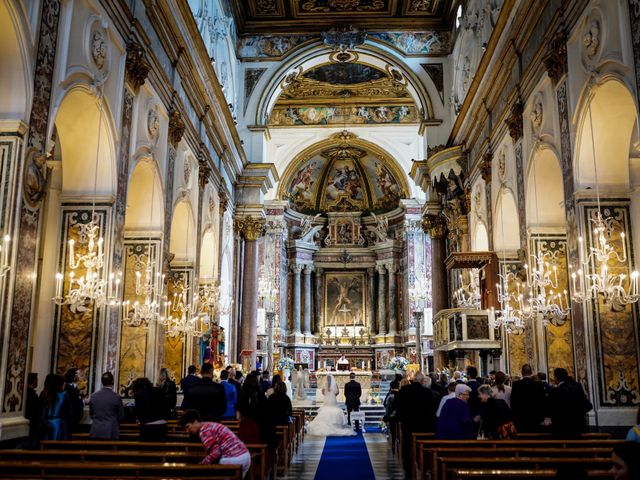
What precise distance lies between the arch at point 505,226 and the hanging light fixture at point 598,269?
535 cm

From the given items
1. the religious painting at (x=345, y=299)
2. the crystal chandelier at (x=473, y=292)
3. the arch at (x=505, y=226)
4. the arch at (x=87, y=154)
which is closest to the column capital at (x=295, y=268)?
the religious painting at (x=345, y=299)

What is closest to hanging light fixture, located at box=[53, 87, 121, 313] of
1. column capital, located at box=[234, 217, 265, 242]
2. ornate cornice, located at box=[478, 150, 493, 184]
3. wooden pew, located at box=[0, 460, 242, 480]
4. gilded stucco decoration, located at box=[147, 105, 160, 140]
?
gilded stucco decoration, located at box=[147, 105, 160, 140]

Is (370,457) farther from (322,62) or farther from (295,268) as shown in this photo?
(295,268)

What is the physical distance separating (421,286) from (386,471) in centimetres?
1983

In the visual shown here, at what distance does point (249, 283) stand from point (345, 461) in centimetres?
1307

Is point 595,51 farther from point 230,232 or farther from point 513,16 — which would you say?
point 230,232

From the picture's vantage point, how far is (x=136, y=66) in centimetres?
1161

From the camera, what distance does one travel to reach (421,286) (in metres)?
29.2

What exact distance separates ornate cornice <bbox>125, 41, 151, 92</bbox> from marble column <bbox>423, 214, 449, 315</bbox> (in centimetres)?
1259

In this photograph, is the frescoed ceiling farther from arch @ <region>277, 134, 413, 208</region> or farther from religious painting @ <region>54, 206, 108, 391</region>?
religious painting @ <region>54, 206, 108, 391</region>

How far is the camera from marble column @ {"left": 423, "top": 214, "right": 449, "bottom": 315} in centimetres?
2189

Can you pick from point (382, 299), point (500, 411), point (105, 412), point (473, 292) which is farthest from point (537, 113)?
point (382, 299)

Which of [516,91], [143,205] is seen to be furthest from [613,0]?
[143,205]

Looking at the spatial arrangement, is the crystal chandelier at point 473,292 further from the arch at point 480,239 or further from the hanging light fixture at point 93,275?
the hanging light fixture at point 93,275
